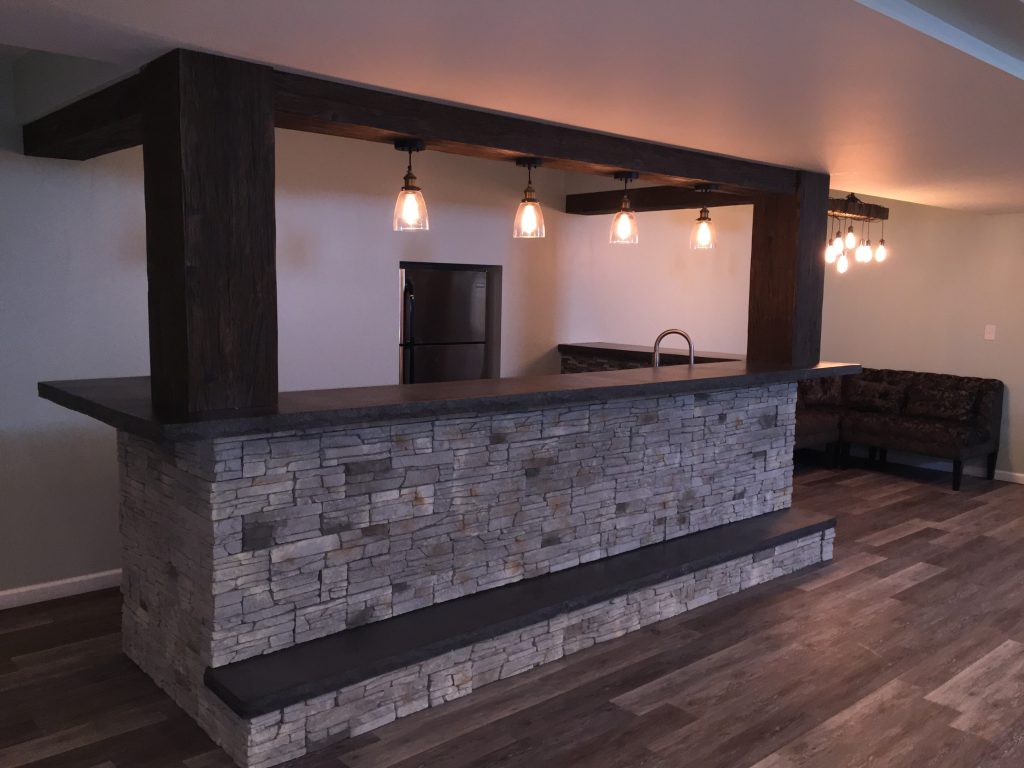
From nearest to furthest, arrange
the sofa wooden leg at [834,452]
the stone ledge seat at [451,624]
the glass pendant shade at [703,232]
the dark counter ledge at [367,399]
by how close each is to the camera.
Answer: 1. the dark counter ledge at [367,399]
2. the stone ledge seat at [451,624]
3. the glass pendant shade at [703,232]
4. the sofa wooden leg at [834,452]

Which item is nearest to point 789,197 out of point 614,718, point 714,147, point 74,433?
point 714,147

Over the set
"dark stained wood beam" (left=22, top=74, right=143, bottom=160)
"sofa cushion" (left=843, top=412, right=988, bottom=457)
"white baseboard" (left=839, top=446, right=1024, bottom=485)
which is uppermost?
"dark stained wood beam" (left=22, top=74, right=143, bottom=160)

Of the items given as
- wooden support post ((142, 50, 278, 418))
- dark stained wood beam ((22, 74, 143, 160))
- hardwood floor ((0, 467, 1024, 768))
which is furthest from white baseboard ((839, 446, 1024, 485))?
dark stained wood beam ((22, 74, 143, 160))

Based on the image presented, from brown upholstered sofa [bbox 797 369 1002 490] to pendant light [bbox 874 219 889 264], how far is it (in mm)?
1001

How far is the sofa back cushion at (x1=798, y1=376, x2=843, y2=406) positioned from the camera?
7.16m

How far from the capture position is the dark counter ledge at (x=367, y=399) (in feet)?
7.84

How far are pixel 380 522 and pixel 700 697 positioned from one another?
134 cm

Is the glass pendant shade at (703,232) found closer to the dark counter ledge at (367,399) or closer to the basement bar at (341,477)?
the basement bar at (341,477)

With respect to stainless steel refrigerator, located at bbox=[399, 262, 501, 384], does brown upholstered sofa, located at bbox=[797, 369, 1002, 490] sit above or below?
below

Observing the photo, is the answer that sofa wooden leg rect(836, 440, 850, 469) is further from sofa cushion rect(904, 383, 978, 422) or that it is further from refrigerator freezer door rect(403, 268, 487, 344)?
refrigerator freezer door rect(403, 268, 487, 344)

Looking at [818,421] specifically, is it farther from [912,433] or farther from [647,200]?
[647,200]

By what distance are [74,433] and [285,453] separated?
180cm

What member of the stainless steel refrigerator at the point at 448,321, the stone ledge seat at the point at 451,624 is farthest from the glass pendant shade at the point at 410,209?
the stainless steel refrigerator at the point at 448,321

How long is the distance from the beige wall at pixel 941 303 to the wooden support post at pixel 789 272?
2803 mm
